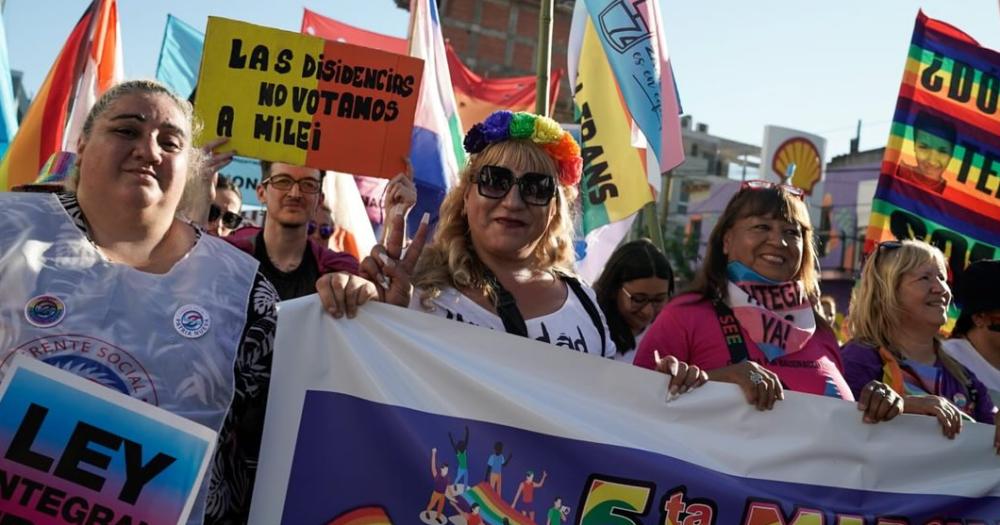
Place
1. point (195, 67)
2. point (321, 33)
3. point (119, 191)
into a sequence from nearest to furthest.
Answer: point (119, 191) < point (195, 67) < point (321, 33)

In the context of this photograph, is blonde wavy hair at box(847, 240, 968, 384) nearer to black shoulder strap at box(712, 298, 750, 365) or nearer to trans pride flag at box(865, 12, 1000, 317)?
black shoulder strap at box(712, 298, 750, 365)

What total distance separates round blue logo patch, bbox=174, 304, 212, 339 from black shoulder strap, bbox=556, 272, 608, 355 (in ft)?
3.63

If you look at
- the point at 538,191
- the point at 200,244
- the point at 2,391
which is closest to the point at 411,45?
the point at 538,191

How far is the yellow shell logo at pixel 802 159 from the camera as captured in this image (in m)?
45.2

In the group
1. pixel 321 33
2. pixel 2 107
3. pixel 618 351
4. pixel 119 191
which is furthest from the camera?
pixel 321 33

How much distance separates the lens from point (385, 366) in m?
2.59

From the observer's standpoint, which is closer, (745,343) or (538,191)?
(538,191)

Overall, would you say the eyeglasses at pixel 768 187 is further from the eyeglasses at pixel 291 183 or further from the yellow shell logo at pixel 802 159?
the yellow shell logo at pixel 802 159

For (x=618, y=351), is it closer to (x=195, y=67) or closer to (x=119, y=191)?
(x=119, y=191)

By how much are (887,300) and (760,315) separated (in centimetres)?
89

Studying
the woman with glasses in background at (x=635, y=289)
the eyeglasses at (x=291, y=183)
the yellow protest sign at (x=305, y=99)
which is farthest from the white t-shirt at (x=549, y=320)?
the woman with glasses in background at (x=635, y=289)

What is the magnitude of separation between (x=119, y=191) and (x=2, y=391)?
50 centimetres

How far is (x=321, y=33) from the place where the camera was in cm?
1097

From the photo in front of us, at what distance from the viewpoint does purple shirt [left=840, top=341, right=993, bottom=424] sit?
11.1 feet
